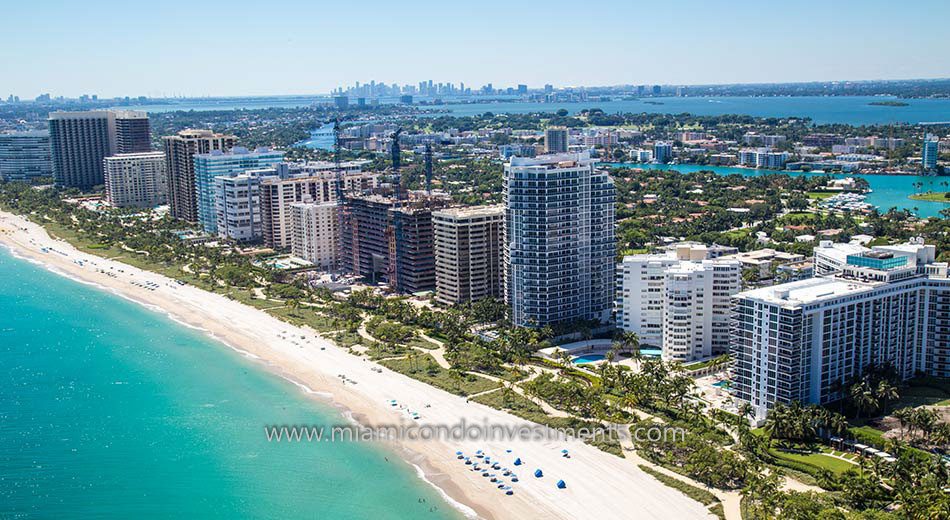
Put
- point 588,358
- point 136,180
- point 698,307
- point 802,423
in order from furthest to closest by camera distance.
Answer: point 136,180
point 588,358
point 698,307
point 802,423

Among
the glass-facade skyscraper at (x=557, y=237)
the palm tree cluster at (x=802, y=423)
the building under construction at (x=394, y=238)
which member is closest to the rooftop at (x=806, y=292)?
the palm tree cluster at (x=802, y=423)

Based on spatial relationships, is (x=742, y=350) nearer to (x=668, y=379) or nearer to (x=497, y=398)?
(x=668, y=379)

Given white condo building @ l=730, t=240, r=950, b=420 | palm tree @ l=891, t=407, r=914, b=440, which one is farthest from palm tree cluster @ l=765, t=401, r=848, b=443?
palm tree @ l=891, t=407, r=914, b=440

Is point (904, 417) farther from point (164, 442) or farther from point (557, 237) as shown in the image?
point (164, 442)

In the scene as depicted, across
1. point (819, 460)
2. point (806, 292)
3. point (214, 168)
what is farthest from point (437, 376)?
point (214, 168)

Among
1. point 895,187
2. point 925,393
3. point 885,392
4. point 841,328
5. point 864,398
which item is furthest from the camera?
point 895,187

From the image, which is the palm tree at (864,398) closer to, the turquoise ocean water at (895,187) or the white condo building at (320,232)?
the white condo building at (320,232)

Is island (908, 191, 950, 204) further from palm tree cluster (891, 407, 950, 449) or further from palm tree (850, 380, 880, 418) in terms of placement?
palm tree cluster (891, 407, 950, 449)
